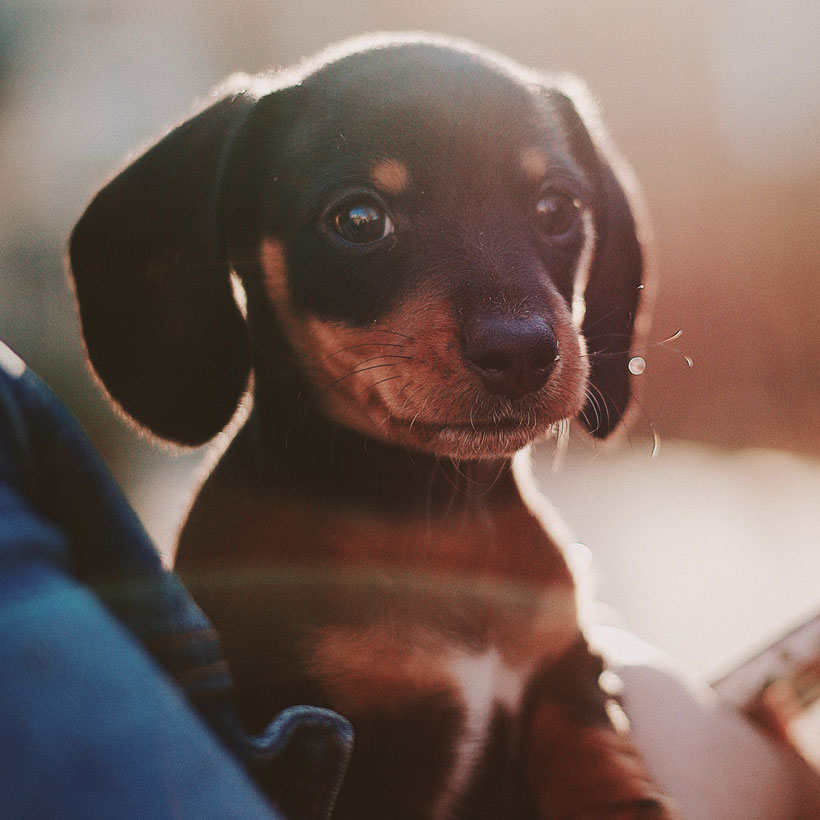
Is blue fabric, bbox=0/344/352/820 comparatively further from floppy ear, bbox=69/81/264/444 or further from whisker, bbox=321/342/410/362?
whisker, bbox=321/342/410/362

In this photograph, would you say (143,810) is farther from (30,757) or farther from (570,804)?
(570,804)

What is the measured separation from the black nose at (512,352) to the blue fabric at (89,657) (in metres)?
0.39

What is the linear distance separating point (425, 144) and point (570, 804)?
0.74 meters

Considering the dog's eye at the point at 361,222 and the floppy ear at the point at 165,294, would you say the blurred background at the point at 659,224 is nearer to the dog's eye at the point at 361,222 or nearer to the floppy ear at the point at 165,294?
the floppy ear at the point at 165,294

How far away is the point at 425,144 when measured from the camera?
859mm

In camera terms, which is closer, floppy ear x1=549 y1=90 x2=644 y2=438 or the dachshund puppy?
the dachshund puppy

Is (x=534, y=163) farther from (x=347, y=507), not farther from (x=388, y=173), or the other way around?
(x=347, y=507)

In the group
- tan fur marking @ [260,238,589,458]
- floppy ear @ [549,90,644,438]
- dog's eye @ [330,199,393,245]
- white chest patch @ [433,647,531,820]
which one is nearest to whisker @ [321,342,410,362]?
tan fur marking @ [260,238,589,458]

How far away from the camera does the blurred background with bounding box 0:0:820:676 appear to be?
992 millimetres

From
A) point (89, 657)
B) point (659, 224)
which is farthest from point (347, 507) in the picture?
point (659, 224)

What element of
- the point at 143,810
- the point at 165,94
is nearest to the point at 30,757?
the point at 143,810

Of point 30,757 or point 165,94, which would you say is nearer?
point 30,757

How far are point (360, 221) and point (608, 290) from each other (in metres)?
0.33

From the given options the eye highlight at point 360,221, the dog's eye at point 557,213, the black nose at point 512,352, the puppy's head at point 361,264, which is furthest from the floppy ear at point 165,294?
the dog's eye at point 557,213
